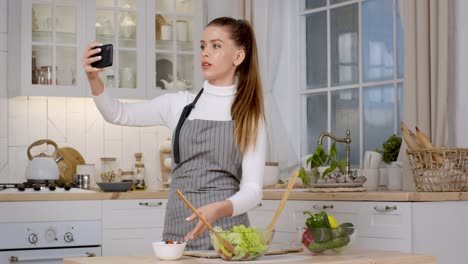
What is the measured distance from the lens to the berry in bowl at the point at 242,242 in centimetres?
213

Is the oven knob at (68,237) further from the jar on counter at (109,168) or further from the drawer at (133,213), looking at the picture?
the jar on counter at (109,168)

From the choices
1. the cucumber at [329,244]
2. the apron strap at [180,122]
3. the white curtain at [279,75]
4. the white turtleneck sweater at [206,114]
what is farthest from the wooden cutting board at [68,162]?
the cucumber at [329,244]

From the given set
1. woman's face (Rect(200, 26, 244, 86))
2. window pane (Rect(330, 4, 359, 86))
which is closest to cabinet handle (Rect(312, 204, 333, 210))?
window pane (Rect(330, 4, 359, 86))

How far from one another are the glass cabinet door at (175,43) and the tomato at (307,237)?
120 inches

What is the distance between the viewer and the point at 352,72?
194 inches

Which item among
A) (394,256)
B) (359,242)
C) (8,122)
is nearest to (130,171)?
(8,122)

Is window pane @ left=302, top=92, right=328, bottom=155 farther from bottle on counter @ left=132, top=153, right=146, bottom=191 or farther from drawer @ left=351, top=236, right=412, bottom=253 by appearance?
drawer @ left=351, top=236, right=412, bottom=253

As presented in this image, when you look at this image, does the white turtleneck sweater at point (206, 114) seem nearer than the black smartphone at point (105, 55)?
No

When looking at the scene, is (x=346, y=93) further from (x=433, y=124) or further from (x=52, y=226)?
(x=52, y=226)

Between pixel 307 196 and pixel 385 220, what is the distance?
58cm

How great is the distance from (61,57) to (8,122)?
529mm

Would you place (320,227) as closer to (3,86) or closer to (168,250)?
(168,250)

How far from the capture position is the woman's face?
→ 2607 mm

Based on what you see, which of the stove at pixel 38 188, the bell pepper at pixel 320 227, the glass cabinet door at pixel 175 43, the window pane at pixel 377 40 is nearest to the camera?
the bell pepper at pixel 320 227
